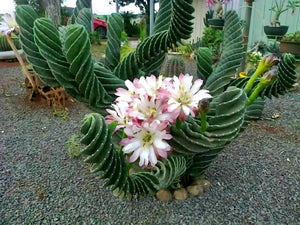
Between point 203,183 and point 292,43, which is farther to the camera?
point 292,43

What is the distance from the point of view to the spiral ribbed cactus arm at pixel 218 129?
774 millimetres

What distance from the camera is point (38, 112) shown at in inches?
98.8

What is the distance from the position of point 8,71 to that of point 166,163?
12.2 ft

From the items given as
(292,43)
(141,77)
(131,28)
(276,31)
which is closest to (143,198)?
(141,77)

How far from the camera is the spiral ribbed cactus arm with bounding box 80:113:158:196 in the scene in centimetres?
71

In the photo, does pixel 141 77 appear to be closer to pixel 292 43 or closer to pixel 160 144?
pixel 160 144

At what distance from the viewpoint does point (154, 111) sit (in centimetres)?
70

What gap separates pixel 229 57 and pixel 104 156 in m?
0.70

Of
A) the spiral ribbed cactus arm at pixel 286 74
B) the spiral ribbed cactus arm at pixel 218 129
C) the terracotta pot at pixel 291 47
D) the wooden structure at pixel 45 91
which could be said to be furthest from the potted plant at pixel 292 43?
the spiral ribbed cactus arm at pixel 218 129

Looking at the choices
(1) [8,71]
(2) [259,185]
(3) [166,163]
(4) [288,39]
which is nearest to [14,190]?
(3) [166,163]

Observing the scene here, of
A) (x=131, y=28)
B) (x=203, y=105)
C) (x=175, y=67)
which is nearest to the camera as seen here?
(x=203, y=105)

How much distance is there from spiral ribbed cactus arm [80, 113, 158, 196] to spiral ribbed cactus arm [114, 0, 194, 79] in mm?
486

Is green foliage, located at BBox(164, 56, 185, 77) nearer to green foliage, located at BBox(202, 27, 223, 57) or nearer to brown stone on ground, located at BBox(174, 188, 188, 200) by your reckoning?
brown stone on ground, located at BBox(174, 188, 188, 200)

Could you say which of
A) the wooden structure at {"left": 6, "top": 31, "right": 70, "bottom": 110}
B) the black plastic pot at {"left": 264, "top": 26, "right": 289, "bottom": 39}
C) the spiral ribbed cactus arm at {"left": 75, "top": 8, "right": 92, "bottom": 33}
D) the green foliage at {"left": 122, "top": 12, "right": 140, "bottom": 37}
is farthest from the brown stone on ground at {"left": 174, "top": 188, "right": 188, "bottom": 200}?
the green foliage at {"left": 122, "top": 12, "right": 140, "bottom": 37}
